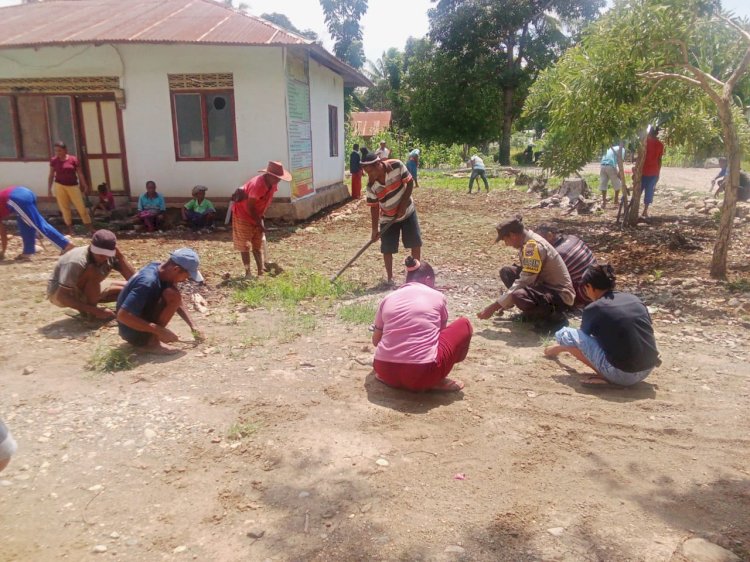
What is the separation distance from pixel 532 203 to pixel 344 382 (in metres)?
10.9

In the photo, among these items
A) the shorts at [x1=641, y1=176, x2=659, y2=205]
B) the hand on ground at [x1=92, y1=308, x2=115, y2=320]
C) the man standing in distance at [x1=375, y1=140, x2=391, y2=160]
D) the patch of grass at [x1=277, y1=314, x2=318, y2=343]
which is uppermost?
the man standing in distance at [x1=375, y1=140, x2=391, y2=160]

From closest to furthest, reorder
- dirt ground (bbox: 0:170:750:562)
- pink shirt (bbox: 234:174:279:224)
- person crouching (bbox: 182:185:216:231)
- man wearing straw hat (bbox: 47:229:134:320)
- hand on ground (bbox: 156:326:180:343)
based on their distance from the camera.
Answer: dirt ground (bbox: 0:170:750:562) < hand on ground (bbox: 156:326:180:343) < man wearing straw hat (bbox: 47:229:134:320) < pink shirt (bbox: 234:174:279:224) < person crouching (bbox: 182:185:216:231)

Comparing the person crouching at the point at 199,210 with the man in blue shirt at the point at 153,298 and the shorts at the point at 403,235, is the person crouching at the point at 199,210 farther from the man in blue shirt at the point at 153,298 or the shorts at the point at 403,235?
the man in blue shirt at the point at 153,298

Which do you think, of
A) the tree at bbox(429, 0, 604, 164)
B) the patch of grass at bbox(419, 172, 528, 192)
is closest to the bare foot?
the patch of grass at bbox(419, 172, 528, 192)

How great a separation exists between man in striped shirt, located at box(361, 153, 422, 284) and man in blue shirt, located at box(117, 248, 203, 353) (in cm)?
242

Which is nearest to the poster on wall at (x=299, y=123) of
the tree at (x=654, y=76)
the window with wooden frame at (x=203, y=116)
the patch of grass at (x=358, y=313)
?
the window with wooden frame at (x=203, y=116)

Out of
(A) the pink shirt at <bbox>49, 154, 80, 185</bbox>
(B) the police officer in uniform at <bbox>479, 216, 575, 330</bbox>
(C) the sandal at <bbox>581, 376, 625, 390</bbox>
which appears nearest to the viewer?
(C) the sandal at <bbox>581, 376, 625, 390</bbox>

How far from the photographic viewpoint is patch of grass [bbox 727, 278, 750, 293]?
588 cm

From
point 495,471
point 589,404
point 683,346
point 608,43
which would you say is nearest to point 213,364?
point 495,471

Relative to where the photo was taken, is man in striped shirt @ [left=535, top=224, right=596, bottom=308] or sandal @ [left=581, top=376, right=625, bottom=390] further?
man in striped shirt @ [left=535, top=224, right=596, bottom=308]

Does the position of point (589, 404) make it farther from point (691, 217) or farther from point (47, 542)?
point (691, 217)

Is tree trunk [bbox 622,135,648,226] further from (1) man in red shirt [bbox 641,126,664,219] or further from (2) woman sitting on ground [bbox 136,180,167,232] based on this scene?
(2) woman sitting on ground [bbox 136,180,167,232]

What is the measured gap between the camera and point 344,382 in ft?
12.8

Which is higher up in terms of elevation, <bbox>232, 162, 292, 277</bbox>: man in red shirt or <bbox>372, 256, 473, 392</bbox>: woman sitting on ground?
<bbox>232, 162, 292, 277</bbox>: man in red shirt
